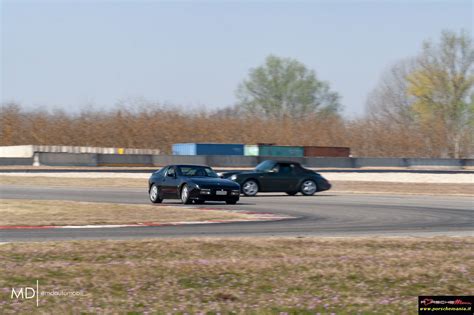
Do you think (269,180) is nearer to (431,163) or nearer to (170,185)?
(170,185)

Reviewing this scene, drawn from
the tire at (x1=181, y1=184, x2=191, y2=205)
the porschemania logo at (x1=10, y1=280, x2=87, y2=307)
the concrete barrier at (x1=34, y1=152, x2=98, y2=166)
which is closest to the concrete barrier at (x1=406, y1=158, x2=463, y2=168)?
the concrete barrier at (x1=34, y1=152, x2=98, y2=166)

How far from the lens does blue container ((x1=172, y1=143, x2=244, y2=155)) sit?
6366 cm

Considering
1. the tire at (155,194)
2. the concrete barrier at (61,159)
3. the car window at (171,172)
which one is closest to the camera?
the car window at (171,172)

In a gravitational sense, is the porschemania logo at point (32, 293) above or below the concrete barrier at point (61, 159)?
below

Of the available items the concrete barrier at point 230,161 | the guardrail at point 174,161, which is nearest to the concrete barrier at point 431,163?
the guardrail at point 174,161

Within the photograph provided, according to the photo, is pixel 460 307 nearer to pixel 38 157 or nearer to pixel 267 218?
pixel 267 218

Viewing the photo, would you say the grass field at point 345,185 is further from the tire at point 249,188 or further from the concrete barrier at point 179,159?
the concrete barrier at point 179,159

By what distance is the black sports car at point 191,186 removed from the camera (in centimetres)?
2427

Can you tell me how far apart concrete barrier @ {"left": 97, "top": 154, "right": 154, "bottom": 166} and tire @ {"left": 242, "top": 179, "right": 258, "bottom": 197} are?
26562 millimetres

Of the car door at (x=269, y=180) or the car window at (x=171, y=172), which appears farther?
the car door at (x=269, y=180)

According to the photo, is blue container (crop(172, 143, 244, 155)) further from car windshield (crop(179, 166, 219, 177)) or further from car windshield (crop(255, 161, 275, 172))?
car windshield (crop(179, 166, 219, 177))

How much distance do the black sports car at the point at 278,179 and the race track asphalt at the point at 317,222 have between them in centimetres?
90

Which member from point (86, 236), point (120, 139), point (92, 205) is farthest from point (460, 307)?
point (120, 139)

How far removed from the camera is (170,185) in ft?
81.9
